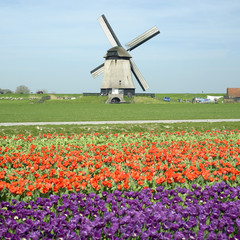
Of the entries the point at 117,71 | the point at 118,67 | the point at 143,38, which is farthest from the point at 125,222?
the point at 117,71

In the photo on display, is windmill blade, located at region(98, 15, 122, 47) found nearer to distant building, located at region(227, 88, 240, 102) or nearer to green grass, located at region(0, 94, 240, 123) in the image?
green grass, located at region(0, 94, 240, 123)

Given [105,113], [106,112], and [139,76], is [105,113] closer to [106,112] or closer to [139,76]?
[106,112]

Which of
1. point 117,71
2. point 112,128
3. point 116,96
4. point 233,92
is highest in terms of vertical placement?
point 117,71

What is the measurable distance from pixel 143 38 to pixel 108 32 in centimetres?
589

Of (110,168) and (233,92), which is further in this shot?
(233,92)

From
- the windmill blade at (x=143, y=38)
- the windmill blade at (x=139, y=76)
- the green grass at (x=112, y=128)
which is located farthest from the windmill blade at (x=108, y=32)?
the green grass at (x=112, y=128)

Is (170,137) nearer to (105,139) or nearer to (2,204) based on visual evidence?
(105,139)

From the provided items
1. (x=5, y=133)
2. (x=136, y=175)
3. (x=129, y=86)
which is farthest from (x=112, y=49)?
(x=136, y=175)

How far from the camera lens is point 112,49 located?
5472 centimetres

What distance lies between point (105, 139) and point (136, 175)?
6.47 m

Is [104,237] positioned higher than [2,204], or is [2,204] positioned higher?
[2,204]

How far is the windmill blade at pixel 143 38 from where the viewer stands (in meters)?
51.8

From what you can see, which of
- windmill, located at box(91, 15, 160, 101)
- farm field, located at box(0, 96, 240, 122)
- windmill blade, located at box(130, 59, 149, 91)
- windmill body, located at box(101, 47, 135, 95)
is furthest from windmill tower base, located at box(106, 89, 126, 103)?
windmill blade, located at box(130, 59, 149, 91)

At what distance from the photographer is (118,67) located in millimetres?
55312
